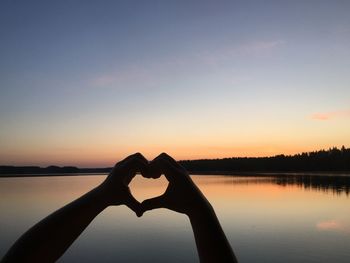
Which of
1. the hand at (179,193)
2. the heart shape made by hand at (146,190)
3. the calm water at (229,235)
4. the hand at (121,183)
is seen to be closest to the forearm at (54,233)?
the hand at (121,183)

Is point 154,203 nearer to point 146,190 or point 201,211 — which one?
point 201,211

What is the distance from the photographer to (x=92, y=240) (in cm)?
1672

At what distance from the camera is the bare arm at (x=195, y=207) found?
5.82 feet

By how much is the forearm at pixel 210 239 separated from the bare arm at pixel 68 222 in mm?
555

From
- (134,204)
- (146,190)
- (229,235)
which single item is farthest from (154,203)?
(146,190)

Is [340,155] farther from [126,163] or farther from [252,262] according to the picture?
[126,163]

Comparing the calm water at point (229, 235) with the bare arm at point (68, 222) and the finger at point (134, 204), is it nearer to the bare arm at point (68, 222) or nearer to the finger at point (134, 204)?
the finger at point (134, 204)

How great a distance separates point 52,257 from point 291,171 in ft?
447

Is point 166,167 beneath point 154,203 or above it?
above

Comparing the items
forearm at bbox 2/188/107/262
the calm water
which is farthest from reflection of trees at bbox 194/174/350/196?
forearm at bbox 2/188/107/262

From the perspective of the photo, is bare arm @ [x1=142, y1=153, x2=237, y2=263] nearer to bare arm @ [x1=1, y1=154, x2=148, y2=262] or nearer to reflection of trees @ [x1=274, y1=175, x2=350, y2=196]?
bare arm @ [x1=1, y1=154, x2=148, y2=262]

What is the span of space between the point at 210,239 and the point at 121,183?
2.38ft

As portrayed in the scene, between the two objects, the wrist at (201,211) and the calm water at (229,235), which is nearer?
the wrist at (201,211)

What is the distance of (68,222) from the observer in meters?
1.81
